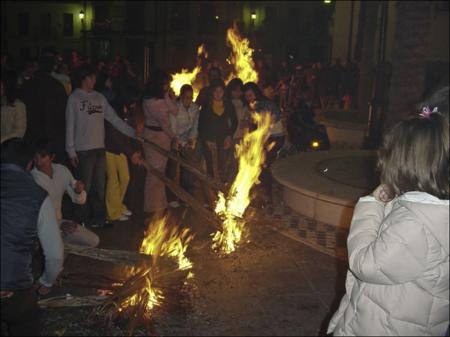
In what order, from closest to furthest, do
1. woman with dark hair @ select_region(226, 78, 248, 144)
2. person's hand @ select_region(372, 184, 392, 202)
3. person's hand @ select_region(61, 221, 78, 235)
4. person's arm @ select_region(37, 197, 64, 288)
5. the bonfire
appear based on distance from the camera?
1. person's hand @ select_region(372, 184, 392, 202)
2. person's arm @ select_region(37, 197, 64, 288)
3. the bonfire
4. person's hand @ select_region(61, 221, 78, 235)
5. woman with dark hair @ select_region(226, 78, 248, 144)

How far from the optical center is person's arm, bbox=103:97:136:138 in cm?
746

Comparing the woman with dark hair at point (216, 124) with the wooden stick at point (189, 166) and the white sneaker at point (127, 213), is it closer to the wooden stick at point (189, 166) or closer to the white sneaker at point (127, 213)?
the wooden stick at point (189, 166)

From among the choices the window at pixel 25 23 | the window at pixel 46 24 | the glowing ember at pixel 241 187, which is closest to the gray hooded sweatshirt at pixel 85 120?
the glowing ember at pixel 241 187

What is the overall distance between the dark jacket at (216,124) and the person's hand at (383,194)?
606 centimetres

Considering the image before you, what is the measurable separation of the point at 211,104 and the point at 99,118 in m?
2.09

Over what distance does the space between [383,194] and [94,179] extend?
546cm

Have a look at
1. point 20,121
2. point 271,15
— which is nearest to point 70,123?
point 20,121

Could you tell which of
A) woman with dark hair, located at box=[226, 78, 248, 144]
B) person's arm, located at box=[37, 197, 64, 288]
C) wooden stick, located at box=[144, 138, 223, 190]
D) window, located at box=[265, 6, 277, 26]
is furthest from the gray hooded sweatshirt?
window, located at box=[265, 6, 277, 26]

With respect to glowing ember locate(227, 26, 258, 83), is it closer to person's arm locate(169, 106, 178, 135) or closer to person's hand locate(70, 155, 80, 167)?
person's arm locate(169, 106, 178, 135)

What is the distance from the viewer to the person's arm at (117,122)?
746cm

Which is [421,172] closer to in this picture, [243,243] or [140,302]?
[140,302]

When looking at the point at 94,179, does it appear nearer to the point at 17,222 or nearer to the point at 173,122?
the point at 173,122

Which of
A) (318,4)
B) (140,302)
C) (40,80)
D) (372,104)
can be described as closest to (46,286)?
(140,302)

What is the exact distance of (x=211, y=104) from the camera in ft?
28.8
